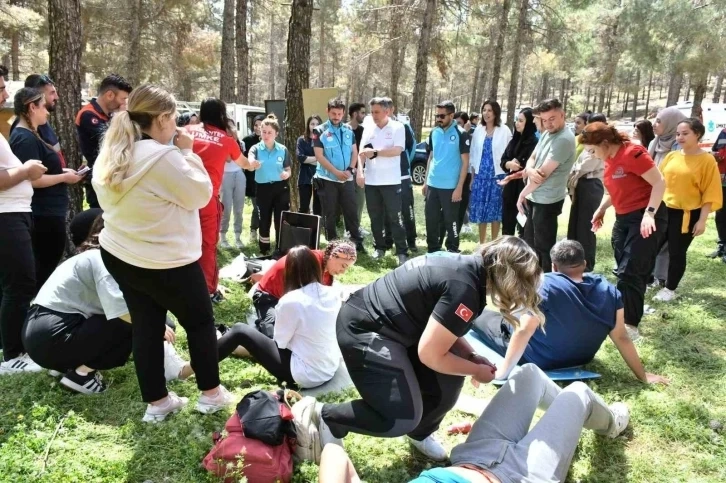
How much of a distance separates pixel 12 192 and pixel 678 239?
5.28 m

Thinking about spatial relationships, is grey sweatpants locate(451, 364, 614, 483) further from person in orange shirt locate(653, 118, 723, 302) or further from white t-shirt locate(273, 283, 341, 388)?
person in orange shirt locate(653, 118, 723, 302)

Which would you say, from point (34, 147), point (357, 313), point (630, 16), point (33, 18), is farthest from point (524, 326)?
point (630, 16)

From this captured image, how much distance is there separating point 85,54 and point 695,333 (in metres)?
17.8

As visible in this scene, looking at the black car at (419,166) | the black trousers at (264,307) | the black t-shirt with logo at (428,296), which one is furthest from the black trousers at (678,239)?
the black car at (419,166)

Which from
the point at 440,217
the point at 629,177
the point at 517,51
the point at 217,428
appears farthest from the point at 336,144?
the point at 517,51

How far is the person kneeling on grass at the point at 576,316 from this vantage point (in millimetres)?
3109

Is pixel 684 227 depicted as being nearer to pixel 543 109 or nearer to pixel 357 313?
pixel 543 109

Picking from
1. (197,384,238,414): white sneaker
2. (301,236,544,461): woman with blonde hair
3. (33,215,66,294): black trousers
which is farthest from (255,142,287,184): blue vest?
(301,236,544,461): woman with blonde hair

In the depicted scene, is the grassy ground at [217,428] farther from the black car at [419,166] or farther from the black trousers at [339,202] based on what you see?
the black car at [419,166]

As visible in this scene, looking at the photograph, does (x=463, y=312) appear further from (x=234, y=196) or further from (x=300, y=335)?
(x=234, y=196)

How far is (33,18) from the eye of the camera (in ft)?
42.1

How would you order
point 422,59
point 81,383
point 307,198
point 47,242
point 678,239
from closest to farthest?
point 81,383
point 47,242
point 678,239
point 307,198
point 422,59

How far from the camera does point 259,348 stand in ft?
10.3

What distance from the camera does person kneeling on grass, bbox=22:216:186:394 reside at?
2.78 meters
